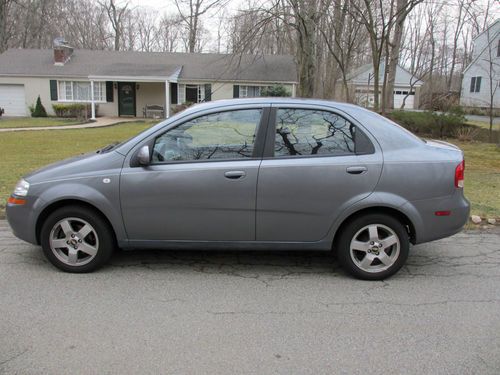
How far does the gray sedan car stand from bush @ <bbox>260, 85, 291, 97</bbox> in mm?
22297

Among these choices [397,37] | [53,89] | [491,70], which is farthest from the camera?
[53,89]

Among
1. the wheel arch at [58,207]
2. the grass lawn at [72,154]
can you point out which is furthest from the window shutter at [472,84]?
the wheel arch at [58,207]

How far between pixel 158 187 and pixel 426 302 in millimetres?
2596

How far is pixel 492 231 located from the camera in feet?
19.9

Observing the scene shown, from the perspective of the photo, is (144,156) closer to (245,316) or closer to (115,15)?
(245,316)

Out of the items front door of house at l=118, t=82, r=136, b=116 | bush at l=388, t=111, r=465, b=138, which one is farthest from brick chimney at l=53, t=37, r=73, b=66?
bush at l=388, t=111, r=465, b=138

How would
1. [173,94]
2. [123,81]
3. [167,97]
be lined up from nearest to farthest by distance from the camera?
1. [167,97]
2. [123,81]
3. [173,94]

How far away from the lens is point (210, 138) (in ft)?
14.3

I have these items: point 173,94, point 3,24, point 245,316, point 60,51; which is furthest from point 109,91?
point 245,316

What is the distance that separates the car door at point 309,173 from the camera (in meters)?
4.16

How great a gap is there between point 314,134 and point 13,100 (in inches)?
1182

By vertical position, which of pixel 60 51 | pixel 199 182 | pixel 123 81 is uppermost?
pixel 60 51

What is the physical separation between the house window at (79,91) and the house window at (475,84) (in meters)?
31.9

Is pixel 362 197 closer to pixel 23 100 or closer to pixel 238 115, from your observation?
pixel 238 115
